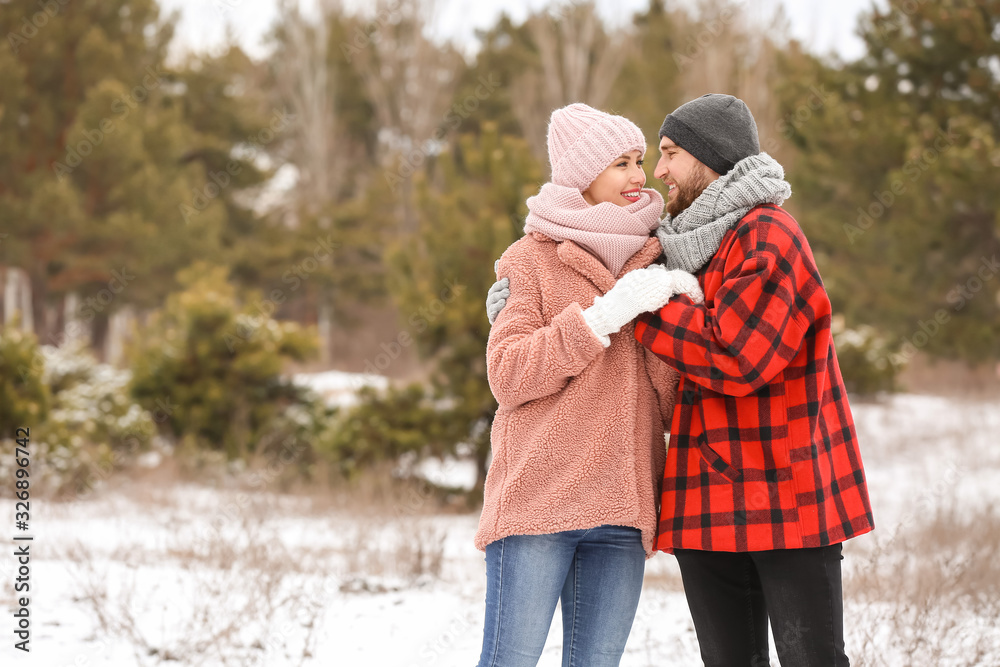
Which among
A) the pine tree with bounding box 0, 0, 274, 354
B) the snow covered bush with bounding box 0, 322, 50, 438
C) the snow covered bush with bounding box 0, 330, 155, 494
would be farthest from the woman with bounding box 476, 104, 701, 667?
the pine tree with bounding box 0, 0, 274, 354

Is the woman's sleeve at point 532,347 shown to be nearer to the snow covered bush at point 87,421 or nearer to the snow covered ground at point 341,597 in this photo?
the snow covered ground at point 341,597

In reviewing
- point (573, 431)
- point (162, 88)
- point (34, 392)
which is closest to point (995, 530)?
point (573, 431)

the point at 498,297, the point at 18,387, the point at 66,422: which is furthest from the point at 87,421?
the point at 498,297

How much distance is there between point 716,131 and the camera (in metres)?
1.96

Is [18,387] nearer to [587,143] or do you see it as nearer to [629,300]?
[587,143]

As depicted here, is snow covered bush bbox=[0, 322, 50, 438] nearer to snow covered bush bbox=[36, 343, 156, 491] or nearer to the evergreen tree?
snow covered bush bbox=[36, 343, 156, 491]

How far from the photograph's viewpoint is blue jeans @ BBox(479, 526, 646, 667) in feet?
6.07

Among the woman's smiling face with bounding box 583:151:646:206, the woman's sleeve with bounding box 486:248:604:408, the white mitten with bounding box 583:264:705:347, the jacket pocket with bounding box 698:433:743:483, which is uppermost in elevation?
the woman's smiling face with bounding box 583:151:646:206

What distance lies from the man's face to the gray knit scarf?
68 millimetres

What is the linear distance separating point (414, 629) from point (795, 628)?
2.29m

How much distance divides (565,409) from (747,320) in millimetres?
444

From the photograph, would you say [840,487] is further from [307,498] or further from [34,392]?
[34,392]

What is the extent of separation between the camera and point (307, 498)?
7.12 meters

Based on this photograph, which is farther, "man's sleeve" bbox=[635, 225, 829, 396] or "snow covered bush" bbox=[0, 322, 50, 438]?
"snow covered bush" bbox=[0, 322, 50, 438]
